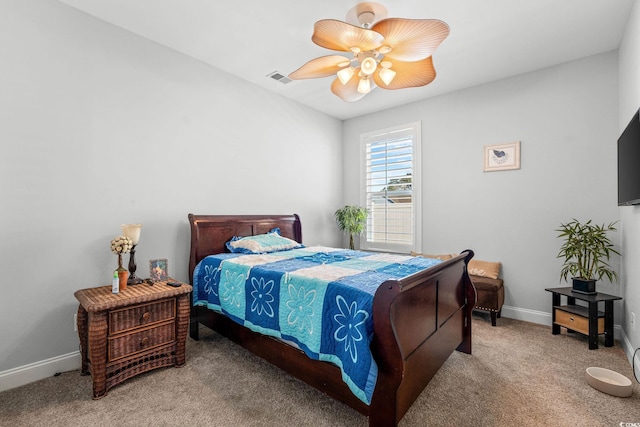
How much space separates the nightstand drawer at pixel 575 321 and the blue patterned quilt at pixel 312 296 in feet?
5.42

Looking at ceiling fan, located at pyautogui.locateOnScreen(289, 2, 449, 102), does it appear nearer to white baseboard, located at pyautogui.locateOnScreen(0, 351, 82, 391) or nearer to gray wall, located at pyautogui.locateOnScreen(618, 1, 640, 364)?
gray wall, located at pyautogui.locateOnScreen(618, 1, 640, 364)

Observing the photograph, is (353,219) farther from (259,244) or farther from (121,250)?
(121,250)

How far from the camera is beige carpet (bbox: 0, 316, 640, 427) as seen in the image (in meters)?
1.84

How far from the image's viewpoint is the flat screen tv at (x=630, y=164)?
2.06 meters

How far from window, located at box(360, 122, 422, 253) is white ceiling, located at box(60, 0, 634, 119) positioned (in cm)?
120

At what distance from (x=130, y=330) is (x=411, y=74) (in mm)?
3005

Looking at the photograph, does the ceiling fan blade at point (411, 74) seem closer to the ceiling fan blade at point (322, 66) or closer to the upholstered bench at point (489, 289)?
the ceiling fan blade at point (322, 66)

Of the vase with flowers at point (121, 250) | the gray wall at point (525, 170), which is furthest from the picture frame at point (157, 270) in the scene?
the gray wall at point (525, 170)


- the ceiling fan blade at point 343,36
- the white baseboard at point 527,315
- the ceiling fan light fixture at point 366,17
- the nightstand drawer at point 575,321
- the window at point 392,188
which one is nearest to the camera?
the ceiling fan blade at point 343,36

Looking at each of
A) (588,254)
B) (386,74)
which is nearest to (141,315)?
(386,74)

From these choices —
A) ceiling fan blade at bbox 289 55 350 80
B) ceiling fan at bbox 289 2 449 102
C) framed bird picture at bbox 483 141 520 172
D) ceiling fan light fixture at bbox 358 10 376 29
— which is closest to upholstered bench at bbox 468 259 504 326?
framed bird picture at bbox 483 141 520 172

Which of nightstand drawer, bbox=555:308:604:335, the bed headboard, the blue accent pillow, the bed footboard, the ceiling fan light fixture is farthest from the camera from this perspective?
the blue accent pillow

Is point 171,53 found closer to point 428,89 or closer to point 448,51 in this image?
point 448,51

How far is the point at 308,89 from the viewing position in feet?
13.6
